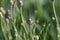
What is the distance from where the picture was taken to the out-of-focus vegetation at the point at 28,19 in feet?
4.11

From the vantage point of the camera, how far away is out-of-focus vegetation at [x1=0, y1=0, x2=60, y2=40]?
1253mm

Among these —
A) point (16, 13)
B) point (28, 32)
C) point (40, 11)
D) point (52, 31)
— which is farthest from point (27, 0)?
point (28, 32)

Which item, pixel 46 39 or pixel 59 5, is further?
pixel 59 5

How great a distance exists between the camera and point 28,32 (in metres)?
1.26

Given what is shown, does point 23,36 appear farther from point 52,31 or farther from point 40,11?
point 40,11

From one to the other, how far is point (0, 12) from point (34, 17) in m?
0.43

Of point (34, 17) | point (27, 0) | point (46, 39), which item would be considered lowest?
point (46, 39)

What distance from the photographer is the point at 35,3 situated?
173 cm

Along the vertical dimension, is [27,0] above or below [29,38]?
above

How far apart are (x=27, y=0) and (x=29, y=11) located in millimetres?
130

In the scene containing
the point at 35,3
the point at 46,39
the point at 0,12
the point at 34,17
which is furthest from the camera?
the point at 35,3

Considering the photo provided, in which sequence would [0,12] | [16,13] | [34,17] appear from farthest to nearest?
1. [34,17]
2. [16,13]
3. [0,12]

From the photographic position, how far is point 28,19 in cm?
123

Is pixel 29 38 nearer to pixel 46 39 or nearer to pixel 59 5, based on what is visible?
pixel 46 39
